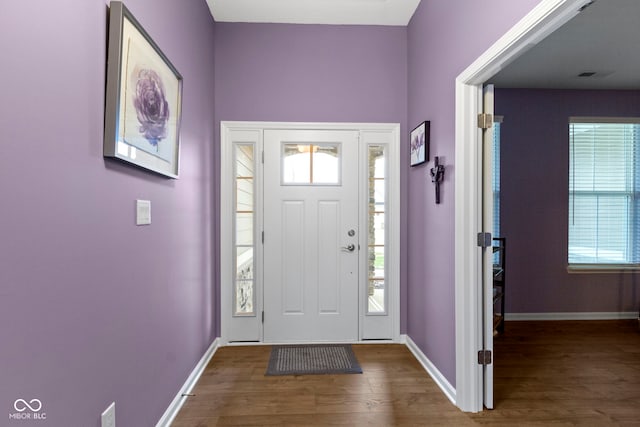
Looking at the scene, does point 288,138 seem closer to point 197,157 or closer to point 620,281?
point 197,157

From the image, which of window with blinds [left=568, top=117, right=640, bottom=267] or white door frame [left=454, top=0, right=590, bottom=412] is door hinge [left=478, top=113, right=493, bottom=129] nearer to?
white door frame [left=454, top=0, right=590, bottom=412]

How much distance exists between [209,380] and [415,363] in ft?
5.14

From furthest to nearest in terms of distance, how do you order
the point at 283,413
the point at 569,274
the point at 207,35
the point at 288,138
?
the point at 569,274 < the point at 288,138 < the point at 207,35 < the point at 283,413

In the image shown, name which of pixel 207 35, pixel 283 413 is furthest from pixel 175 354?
pixel 207 35

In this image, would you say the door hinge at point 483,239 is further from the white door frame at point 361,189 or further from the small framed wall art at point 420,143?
the white door frame at point 361,189

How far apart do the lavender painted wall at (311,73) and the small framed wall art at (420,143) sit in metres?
0.27

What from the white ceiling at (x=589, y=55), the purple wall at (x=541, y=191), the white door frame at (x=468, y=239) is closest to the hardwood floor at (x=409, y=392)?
the white door frame at (x=468, y=239)

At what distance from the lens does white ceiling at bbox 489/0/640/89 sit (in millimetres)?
2596

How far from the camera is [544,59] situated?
3266 millimetres

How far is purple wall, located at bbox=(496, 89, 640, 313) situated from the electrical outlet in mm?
3888

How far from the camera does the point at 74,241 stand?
119 centimetres

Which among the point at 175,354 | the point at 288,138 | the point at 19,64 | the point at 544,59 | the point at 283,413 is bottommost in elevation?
the point at 283,413

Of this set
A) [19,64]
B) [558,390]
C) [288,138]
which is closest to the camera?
[19,64]

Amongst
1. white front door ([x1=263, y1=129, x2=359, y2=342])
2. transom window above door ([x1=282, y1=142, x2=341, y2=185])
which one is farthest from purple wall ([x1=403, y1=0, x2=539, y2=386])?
transom window above door ([x1=282, y1=142, x2=341, y2=185])
